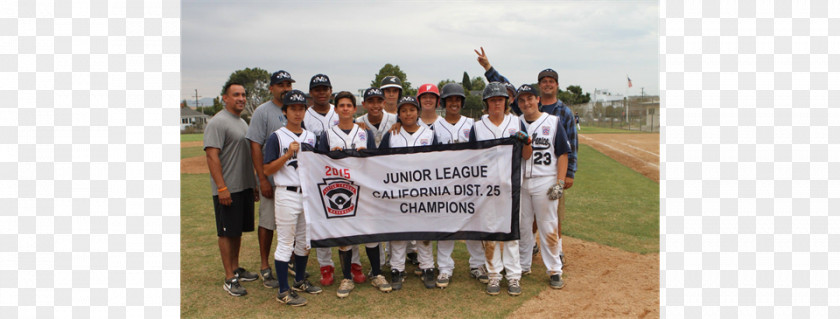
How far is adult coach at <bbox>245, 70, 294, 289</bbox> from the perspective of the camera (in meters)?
5.29

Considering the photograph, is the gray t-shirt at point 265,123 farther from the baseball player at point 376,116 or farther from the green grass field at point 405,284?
the green grass field at point 405,284

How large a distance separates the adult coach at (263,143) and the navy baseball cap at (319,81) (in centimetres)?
31

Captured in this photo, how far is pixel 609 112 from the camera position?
57969 millimetres

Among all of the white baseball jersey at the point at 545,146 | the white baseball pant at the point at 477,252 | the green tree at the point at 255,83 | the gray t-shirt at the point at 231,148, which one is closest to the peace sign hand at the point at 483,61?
the white baseball jersey at the point at 545,146

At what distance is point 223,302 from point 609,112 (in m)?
59.2

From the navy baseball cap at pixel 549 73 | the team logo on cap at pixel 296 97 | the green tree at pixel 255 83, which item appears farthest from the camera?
the green tree at pixel 255 83

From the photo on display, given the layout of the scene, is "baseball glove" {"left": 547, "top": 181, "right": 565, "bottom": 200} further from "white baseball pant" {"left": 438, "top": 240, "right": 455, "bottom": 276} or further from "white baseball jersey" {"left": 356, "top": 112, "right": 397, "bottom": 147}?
"white baseball jersey" {"left": 356, "top": 112, "right": 397, "bottom": 147}

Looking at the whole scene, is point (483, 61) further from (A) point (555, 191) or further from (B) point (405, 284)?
(B) point (405, 284)

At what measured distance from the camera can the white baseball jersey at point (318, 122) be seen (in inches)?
229

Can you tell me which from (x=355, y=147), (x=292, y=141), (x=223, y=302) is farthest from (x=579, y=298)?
(x=223, y=302)

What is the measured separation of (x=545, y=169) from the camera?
532 cm

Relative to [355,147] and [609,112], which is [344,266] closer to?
[355,147]

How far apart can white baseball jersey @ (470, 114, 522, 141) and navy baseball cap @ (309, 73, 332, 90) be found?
1.86 meters

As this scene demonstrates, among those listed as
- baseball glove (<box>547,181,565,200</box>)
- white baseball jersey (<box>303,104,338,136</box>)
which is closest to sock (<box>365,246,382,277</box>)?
white baseball jersey (<box>303,104,338,136</box>)
